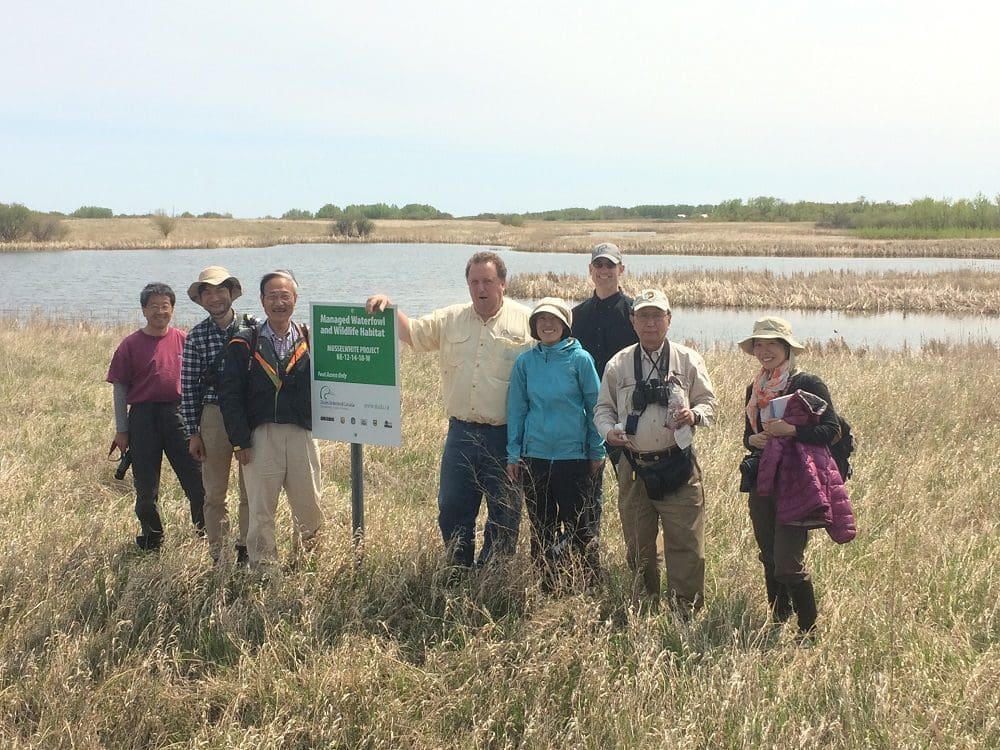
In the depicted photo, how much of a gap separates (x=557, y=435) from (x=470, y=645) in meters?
1.23

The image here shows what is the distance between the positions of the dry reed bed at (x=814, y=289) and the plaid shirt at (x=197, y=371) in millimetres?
27235

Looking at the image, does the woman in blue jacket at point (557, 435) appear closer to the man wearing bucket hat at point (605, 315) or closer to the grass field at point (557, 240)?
the man wearing bucket hat at point (605, 315)

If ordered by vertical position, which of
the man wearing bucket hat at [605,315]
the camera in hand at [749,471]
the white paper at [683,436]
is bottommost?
the camera in hand at [749,471]

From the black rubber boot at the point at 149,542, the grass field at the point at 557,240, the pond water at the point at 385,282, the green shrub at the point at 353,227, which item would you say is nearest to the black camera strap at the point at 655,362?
the black rubber boot at the point at 149,542

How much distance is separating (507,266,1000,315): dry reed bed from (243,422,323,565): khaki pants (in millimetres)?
27475

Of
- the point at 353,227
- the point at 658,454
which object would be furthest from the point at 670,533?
the point at 353,227

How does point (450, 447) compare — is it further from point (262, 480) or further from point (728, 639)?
point (728, 639)

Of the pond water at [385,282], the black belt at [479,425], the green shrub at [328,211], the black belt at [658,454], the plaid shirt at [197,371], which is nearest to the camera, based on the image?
the black belt at [658,454]

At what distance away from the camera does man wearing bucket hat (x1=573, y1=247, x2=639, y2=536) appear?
5.22 m

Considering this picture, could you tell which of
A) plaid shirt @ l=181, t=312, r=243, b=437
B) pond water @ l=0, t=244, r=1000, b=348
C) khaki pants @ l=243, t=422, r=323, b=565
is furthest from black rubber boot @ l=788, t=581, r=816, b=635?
pond water @ l=0, t=244, r=1000, b=348

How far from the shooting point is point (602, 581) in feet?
14.6

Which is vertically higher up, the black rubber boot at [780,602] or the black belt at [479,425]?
the black belt at [479,425]

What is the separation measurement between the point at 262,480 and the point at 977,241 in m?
75.4

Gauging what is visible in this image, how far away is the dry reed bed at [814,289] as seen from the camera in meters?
29.8
